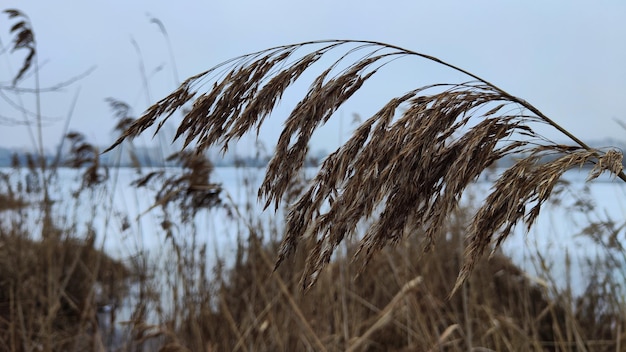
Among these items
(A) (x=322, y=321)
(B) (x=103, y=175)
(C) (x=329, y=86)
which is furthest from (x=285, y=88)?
(B) (x=103, y=175)

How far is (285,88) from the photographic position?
0.73 metres

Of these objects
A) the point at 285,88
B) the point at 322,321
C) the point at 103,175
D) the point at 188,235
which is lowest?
the point at 322,321

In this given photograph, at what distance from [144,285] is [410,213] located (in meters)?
1.98

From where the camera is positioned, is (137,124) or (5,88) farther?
(5,88)

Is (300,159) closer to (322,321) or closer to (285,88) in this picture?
(285,88)

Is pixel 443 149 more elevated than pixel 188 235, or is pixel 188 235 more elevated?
pixel 443 149

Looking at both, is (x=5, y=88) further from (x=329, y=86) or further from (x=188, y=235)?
(x=329, y=86)

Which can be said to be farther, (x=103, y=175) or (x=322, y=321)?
(x=103, y=175)

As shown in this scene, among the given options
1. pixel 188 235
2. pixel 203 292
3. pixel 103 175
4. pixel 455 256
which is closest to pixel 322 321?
pixel 203 292

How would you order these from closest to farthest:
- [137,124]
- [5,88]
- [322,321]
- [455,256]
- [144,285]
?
[137,124], [322,321], [144,285], [5,88], [455,256]

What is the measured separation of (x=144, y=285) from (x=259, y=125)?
1.95 metres

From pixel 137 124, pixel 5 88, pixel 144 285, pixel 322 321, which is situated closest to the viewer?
pixel 137 124

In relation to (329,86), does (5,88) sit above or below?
above

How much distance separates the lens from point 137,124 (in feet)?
2.27
